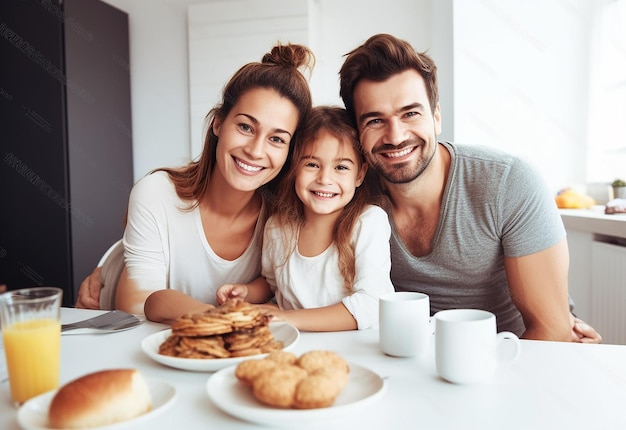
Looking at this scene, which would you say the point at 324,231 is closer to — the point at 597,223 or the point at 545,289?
the point at 545,289

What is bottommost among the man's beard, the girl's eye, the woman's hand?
the woman's hand

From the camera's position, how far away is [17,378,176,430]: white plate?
61 cm

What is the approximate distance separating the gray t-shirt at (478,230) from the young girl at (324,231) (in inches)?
7.5

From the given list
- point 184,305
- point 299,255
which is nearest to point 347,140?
point 299,255

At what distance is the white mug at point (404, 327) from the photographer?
890 millimetres

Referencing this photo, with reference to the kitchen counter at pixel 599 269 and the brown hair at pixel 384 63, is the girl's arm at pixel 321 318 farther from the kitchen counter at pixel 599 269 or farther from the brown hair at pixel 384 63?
the kitchen counter at pixel 599 269

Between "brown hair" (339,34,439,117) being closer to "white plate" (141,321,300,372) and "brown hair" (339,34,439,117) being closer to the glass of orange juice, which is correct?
"white plate" (141,321,300,372)

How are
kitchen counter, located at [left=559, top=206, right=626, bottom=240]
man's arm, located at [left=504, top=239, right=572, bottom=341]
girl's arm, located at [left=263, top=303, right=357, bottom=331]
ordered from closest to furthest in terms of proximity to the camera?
girl's arm, located at [left=263, top=303, right=357, bottom=331]
man's arm, located at [left=504, top=239, right=572, bottom=341]
kitchen counter, located at [left=559, top=206, right=626, bottom=240]

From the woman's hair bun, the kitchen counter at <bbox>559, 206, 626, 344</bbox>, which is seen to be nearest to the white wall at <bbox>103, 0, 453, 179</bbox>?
the kitchen counter at <bbox>559, 206, 626, 344</bbox>

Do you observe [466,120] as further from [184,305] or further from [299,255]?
[184,305]

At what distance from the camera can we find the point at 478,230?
4.91 ft

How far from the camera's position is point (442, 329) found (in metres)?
0.78

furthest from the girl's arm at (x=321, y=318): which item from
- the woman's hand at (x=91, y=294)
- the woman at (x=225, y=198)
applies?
the woman's hand at (x=91, y=294)

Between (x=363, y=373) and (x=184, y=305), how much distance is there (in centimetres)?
52
